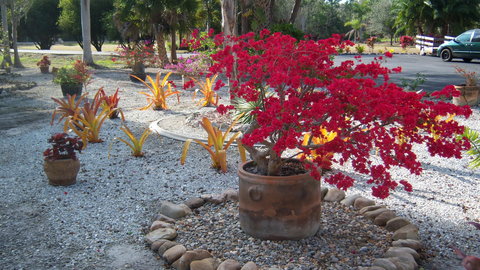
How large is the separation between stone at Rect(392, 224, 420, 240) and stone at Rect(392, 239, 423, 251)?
0.28 ft

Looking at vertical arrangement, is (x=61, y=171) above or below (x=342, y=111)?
below

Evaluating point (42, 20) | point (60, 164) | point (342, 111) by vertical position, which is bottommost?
point (60, 164)

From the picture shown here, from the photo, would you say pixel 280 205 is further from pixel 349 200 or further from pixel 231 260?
pixel 349 200

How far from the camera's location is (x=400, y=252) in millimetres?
3398

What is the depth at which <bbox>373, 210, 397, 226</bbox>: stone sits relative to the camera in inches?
159

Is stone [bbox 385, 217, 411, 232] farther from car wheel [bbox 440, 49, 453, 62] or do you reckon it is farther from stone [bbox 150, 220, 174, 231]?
car wheel [bbox 440, 49, 453, 62]

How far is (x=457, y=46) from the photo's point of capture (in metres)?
21.6

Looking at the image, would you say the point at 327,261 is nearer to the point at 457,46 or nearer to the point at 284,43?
the point at 284,43

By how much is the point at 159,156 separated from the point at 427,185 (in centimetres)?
346

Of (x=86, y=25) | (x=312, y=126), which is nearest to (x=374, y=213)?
(x=312, y=126)

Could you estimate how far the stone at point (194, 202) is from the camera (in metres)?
4.51

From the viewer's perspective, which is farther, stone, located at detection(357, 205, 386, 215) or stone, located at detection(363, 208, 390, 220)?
stone, located at detection(357, 205, 386, 215)

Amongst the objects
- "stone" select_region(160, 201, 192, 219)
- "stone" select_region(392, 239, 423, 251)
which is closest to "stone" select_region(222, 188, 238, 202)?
"stone" select_region(160, 201, 192, 219)

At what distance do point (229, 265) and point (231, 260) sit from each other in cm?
8
